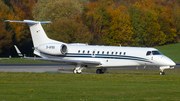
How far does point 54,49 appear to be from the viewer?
31.1 meters

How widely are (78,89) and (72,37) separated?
168 ft

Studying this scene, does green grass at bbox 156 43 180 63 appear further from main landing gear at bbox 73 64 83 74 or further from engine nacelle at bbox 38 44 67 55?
main landing gear at bbox 73 64 83 74

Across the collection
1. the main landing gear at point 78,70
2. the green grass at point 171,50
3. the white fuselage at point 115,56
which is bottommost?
the green grass at point 171,50

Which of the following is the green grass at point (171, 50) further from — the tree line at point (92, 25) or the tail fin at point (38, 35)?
the tail fin at point (38, 35)

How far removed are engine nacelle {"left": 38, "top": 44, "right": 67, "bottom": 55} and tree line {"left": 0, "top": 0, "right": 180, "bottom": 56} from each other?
3402 centimetres

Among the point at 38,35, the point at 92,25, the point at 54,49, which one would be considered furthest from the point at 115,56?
the point at 92,25

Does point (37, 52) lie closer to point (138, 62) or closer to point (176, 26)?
point (138, 62)

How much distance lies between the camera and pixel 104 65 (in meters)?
29.3

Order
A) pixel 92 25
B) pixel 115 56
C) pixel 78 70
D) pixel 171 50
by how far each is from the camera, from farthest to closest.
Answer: pixel 92 25, pixel 171 50, pixel 78 70, pixel 115 56

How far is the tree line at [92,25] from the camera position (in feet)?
222

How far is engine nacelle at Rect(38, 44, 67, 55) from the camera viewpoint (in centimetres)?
3085

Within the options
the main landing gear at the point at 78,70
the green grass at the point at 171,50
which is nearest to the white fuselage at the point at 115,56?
the main landing gear at the point at 78,70

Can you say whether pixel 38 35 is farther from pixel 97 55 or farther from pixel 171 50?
pixel 171 50

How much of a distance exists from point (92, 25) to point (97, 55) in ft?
185
